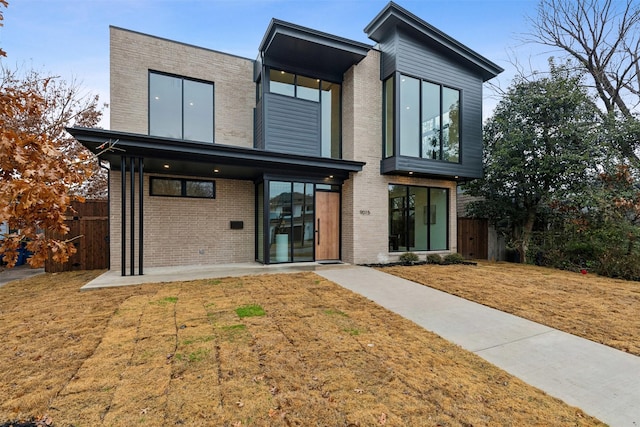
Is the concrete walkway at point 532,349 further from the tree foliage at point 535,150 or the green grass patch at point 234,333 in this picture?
the tree foliage at point 535,150

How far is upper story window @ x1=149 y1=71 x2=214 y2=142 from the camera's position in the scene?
8.74 m

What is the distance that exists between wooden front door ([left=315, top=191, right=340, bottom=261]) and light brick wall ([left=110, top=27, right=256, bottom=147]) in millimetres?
3146

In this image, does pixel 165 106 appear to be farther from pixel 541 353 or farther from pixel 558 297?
pixel 558 297

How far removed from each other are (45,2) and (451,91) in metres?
11.9

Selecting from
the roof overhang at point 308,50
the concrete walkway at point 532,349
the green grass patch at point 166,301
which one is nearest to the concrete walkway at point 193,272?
the concrete walkway at point 532,349

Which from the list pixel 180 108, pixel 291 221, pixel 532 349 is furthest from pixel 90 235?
pixel 532 349

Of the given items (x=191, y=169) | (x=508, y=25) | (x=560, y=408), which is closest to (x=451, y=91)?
(x=508, y=25)

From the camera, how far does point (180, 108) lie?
9.02 m

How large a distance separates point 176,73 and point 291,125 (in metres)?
3.84

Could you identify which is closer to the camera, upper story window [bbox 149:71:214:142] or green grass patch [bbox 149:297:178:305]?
green grass patch [bbox 149:297:178:305]

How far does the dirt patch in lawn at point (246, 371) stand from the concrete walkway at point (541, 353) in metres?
0.25

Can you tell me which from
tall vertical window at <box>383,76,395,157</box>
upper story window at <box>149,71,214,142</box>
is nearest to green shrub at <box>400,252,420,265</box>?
tall vertical window at <box>383,76,395,157</box>

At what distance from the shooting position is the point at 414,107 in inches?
382

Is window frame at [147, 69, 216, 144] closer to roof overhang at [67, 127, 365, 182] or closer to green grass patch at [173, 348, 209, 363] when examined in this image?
roof overhang at [67, 127, 365, 182]
